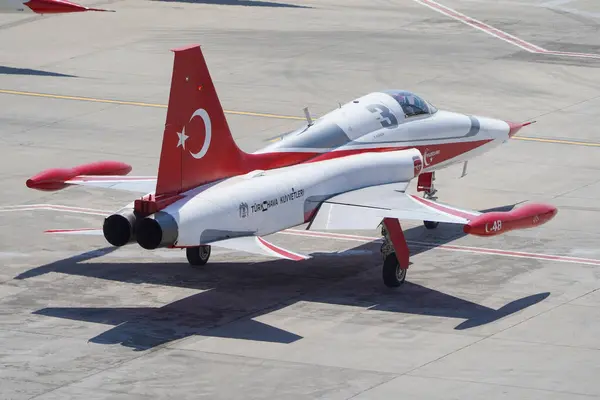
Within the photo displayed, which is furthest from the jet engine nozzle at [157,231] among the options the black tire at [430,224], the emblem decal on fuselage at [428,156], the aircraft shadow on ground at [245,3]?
the aircraft shadow on ground at [245,3]

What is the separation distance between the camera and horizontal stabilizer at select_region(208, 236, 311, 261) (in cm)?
2580

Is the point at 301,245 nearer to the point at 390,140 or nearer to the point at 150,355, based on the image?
the point at 390,140

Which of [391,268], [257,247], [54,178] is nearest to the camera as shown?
[257,247]

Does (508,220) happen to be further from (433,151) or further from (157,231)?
(157,231)

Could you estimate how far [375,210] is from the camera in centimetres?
2875

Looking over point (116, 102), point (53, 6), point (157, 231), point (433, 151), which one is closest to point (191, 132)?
point (157, 231)

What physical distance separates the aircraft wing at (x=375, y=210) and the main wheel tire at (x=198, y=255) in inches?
104

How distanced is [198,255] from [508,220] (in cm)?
678

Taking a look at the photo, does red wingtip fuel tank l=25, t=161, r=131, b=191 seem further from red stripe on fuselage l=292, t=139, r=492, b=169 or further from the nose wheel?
the nose wheel

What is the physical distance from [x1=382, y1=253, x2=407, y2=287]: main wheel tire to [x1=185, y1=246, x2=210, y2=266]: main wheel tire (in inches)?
156

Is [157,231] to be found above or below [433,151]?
below

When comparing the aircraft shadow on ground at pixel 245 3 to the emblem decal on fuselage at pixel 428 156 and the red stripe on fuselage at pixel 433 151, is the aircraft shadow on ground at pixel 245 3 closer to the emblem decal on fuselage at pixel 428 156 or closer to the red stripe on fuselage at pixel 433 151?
the red stripe on fuselage at pixel 433 151

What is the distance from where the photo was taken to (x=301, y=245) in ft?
105

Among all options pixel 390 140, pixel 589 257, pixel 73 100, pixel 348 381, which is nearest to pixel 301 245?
pixel 390 140
